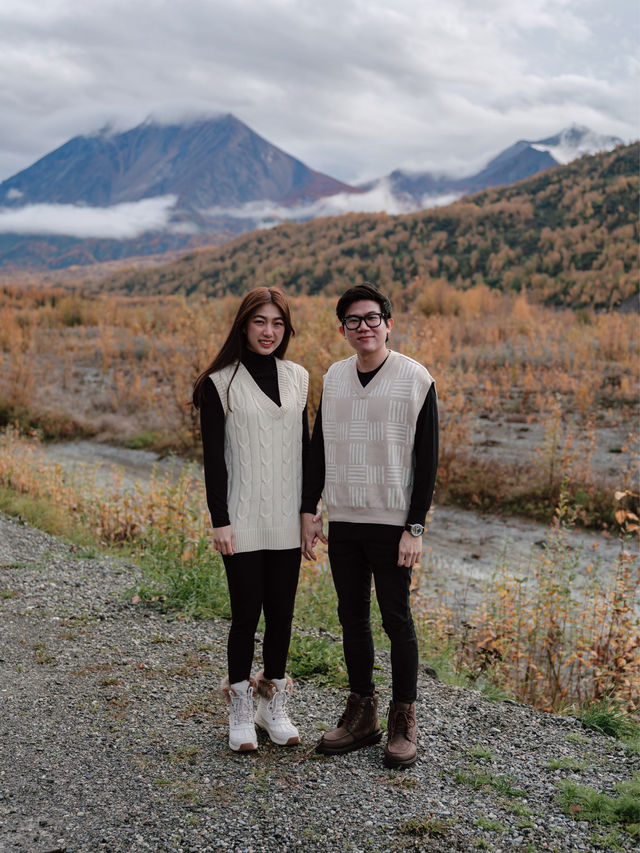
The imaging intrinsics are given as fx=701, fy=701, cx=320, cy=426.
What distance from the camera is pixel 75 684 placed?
368cm

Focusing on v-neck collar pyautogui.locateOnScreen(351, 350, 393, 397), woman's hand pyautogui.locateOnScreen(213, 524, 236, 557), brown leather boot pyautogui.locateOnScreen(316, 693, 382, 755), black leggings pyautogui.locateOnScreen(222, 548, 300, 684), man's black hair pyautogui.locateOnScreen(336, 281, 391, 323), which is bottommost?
brown leather boot pyautogui.locateOnScreen(316, 693, 382, 755)

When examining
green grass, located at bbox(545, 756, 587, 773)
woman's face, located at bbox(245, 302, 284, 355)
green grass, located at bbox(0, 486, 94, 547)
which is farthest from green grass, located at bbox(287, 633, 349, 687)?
green grass, located at bbox(0, 486, 94, 547)

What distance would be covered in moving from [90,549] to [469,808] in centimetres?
426

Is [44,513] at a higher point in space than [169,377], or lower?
lower

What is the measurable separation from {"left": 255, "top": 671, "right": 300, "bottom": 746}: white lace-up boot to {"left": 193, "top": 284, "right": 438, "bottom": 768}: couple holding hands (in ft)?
0.35

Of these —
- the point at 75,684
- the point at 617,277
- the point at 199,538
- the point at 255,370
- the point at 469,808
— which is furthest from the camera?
the point at 617,277

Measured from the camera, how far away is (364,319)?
277 centimetres

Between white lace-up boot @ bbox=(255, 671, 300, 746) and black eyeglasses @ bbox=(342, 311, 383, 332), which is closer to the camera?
black eyeglasses @ bbox=(342, 311, 383, 332)

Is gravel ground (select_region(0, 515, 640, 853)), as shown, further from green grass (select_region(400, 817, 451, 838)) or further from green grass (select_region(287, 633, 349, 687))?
green grass (select_region(287, 633, 349, 687))

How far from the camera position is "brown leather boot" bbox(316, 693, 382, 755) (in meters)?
3.03

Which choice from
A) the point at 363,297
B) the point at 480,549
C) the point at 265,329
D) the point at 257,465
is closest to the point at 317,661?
the point at 257,465

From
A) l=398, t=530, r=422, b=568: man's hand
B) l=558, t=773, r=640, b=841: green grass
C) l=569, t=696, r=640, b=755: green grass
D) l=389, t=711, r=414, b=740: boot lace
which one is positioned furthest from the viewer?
l=569, t=696, r=640, b=755: green grass

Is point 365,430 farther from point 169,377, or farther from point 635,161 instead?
point 635,161

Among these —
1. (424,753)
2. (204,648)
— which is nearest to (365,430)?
(424,753)
